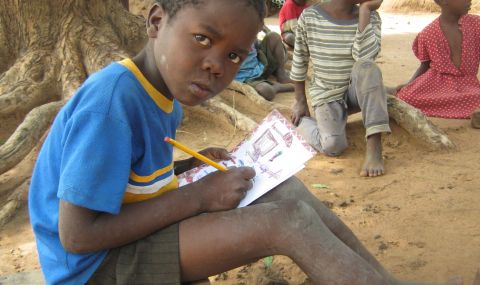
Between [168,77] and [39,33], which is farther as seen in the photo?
[39,33]

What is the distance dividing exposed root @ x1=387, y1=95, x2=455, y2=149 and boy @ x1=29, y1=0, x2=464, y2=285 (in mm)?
2457

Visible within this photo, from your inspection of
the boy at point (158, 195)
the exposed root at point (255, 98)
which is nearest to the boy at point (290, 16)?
the exposed root at point (255, 98)

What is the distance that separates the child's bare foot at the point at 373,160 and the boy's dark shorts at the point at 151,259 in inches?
83.6

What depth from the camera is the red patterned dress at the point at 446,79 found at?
4.41 meters

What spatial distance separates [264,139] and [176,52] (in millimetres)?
556

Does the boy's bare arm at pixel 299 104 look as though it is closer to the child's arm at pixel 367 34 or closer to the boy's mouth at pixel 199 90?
the child's arm at pixel 367 34

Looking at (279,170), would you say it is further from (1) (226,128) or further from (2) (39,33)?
(2) (39,33)

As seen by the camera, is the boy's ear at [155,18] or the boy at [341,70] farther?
the boy at [341,70]

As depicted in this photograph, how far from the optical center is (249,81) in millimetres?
5477

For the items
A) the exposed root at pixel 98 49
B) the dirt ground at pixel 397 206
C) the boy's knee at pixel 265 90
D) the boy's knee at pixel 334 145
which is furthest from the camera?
the boy's knee at pixel 265 90

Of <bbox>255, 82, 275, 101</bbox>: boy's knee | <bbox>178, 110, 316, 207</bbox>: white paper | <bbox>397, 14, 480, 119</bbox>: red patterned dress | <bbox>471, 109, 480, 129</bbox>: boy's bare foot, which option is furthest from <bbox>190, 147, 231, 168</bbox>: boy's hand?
<bbox>255, 82, 275, 101</bbox>: boy's knee

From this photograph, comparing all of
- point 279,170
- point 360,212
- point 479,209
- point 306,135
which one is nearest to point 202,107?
point 306,135

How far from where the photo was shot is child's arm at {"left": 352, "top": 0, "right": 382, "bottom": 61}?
3.61m

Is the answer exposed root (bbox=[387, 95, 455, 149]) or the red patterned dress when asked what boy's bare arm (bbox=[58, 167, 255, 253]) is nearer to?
exposed root (bbox=[387, 95, 455, 149])
